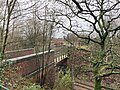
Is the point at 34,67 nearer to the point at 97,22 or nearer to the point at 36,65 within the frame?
the point at 36,65

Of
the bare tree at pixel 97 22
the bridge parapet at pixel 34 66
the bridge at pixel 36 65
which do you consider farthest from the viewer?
the bridge at pixel 36 65

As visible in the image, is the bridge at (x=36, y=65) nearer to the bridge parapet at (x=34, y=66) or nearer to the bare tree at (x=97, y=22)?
the bridge parapet at (x=34, y=66)

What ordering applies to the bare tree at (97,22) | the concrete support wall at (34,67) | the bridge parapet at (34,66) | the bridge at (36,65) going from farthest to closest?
the bridge at (36,65)
the bridge parapet at (34,66)
the concrete support wall at (34,67)
the bare tree at (97,22)

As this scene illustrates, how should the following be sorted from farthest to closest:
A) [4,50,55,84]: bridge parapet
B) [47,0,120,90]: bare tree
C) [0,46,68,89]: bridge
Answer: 1. [0,46,68,89]: bridge
2. [4,50,55,84]: bridge parapet
3. [47,0,120,90]: bare tree

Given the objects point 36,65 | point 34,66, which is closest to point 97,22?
point 34,66

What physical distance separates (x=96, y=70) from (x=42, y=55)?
5.65 m

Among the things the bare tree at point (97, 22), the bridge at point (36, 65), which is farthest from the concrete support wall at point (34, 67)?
the bare tree at point (97, 22)

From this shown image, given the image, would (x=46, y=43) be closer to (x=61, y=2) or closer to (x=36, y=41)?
(x=36, y=41)

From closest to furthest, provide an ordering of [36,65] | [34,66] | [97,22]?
[97,22] < [34,66] < [36,65]

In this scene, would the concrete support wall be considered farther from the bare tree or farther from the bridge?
the bare tree

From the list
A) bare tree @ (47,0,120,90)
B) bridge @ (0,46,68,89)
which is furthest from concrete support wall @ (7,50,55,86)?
bare tree @ (47,0,120,90)

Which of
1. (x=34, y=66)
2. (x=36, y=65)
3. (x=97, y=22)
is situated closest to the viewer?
(x=97, y=22)

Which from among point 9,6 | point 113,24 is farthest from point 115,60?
point 9,6

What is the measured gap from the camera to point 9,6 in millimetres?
6375
